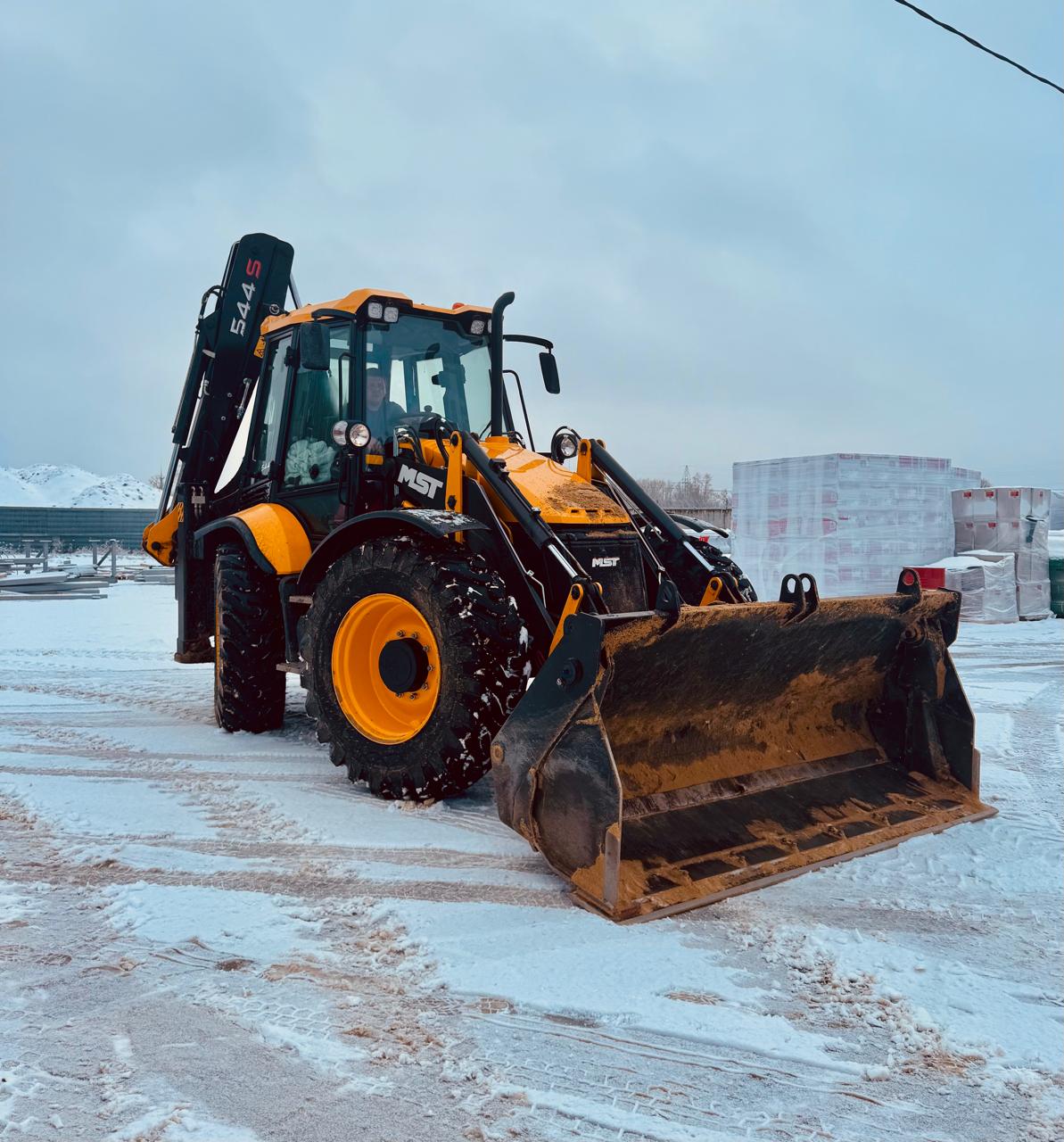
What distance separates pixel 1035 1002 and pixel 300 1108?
2019mm

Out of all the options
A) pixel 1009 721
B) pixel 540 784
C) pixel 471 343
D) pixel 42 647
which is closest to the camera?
pixel 540 784

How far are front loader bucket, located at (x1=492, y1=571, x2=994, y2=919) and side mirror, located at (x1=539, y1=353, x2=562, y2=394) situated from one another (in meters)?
2.50

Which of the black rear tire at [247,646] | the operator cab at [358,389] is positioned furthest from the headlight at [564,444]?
the black rear tire at [247,646]

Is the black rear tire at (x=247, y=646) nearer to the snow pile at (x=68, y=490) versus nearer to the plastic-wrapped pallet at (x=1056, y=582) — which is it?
the plastic-wrapped pallet at (x=1056, y=582)

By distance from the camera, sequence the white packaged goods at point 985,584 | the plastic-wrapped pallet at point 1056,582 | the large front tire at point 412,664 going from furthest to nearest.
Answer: the plastic-wrapped pallet at point 1056,582
the white packaged goods at point 985,584
the large front tire at point 412,664

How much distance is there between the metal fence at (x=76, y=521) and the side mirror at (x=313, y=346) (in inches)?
1552

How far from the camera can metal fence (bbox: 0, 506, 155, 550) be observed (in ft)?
136

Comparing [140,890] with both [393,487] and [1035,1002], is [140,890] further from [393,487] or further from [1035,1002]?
[1035,1002]

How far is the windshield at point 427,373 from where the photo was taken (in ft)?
17.6

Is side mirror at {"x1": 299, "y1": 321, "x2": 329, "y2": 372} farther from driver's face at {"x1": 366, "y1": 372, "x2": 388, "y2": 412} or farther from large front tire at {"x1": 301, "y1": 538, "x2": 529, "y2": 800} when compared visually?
large front tire at {"x1": 301, "y1": 538, "x2": 529, "y2": 800}

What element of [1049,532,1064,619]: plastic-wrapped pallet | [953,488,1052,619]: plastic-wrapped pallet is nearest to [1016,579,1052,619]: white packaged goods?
[953,488,1052,619]: plastic-wrapped pallet

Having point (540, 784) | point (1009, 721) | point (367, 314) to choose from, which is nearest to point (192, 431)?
point (367, 314)

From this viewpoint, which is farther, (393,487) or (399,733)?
(393,487)

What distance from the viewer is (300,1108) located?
2.19 metres
